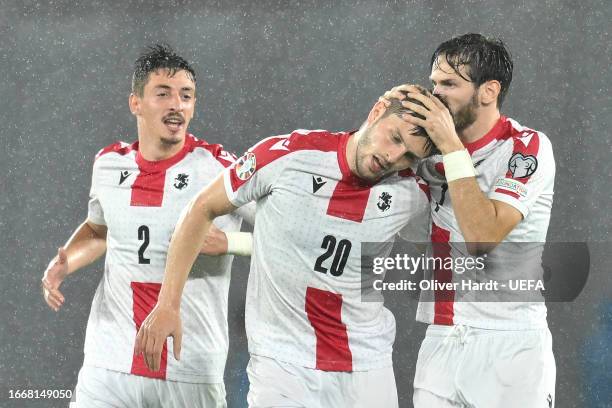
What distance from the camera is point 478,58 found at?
251 cm

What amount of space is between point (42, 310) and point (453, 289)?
2.74m

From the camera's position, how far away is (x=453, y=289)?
97.5 inches

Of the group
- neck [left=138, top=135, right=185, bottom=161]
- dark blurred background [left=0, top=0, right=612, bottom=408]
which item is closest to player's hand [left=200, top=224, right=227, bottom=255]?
neck [left=138, top=135, right=185, bottom=161]

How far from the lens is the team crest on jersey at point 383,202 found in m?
2.41

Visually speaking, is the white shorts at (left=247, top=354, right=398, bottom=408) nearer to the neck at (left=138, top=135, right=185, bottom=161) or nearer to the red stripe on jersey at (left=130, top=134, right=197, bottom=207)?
the red stripe on jersey at (left=130, top=134, right=197, bottom=207)

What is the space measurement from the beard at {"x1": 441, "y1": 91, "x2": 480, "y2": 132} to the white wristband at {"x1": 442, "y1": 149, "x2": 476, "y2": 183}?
0.72 feet

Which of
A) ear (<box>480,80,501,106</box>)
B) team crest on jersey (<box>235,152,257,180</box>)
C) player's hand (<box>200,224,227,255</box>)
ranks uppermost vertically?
ear (<box>480,80,501,106</box>)

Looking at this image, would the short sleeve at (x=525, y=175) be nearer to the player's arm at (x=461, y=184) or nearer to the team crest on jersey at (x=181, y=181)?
the player's arm at (x=461, y=184)

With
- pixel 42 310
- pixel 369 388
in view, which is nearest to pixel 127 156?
pixel 369 388

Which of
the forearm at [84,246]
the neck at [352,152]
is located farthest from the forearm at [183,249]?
the forearm at [84,246]

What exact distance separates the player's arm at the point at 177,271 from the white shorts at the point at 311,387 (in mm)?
218

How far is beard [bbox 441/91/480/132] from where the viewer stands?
2492 millimetres

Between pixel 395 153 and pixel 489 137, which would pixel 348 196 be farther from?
pixel 489 137

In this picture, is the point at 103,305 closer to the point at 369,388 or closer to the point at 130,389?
the point at 130,389
